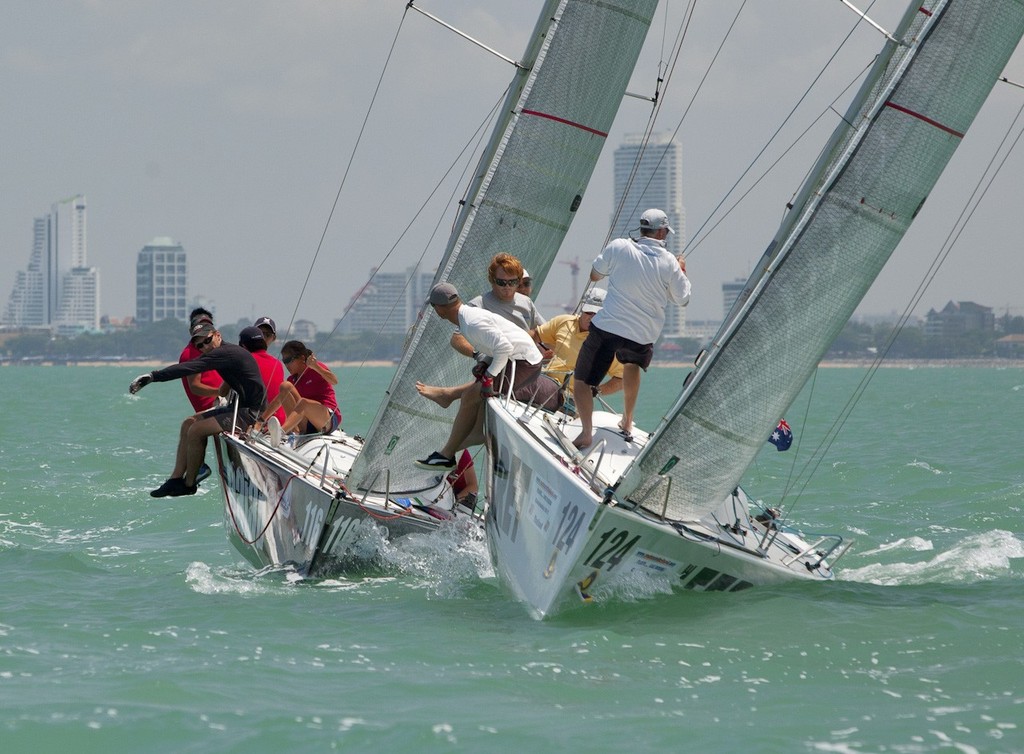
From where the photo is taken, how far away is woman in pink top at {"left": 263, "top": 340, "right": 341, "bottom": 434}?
932 centimetres

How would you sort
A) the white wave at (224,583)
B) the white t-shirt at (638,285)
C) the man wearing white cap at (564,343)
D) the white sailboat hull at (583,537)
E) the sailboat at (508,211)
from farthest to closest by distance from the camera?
the sailboat at (508,211) < the man wearing white cap at (564,343) < the white wave at (224,583) < the white t-shirt at (638,285) < the white sailboat hull at (583,537)

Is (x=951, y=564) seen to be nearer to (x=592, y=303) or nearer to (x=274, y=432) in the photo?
(x=592, y=303)

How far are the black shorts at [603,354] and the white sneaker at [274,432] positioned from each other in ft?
8.10

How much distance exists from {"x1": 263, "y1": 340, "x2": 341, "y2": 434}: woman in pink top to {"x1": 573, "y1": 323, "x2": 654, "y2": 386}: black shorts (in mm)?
2649

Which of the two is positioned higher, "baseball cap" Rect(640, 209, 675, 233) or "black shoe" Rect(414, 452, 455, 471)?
"baseball cap" Rect(640, 209, 675, 233)

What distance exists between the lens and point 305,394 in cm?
980

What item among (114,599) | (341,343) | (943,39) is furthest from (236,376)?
(341,343)

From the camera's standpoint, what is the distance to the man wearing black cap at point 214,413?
874 centimetres

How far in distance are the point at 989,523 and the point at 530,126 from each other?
5311 mm

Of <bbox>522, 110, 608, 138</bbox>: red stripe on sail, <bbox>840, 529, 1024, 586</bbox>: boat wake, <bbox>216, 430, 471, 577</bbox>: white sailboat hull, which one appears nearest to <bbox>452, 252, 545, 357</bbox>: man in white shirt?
<bbox>216, 430, 471, 577</bbox>: white sailboat hull

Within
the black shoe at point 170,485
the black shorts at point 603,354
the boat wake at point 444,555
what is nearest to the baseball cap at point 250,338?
the black shoe at point 170,485

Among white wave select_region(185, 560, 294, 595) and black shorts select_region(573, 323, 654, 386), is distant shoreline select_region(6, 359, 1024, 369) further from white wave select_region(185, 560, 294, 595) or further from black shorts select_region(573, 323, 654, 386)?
black shorts select_region(573, 323, 654, 386)

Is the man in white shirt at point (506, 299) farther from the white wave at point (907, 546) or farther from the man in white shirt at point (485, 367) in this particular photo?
the white wave at point (907, 546)

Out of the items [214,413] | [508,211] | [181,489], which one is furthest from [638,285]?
[181,489]
